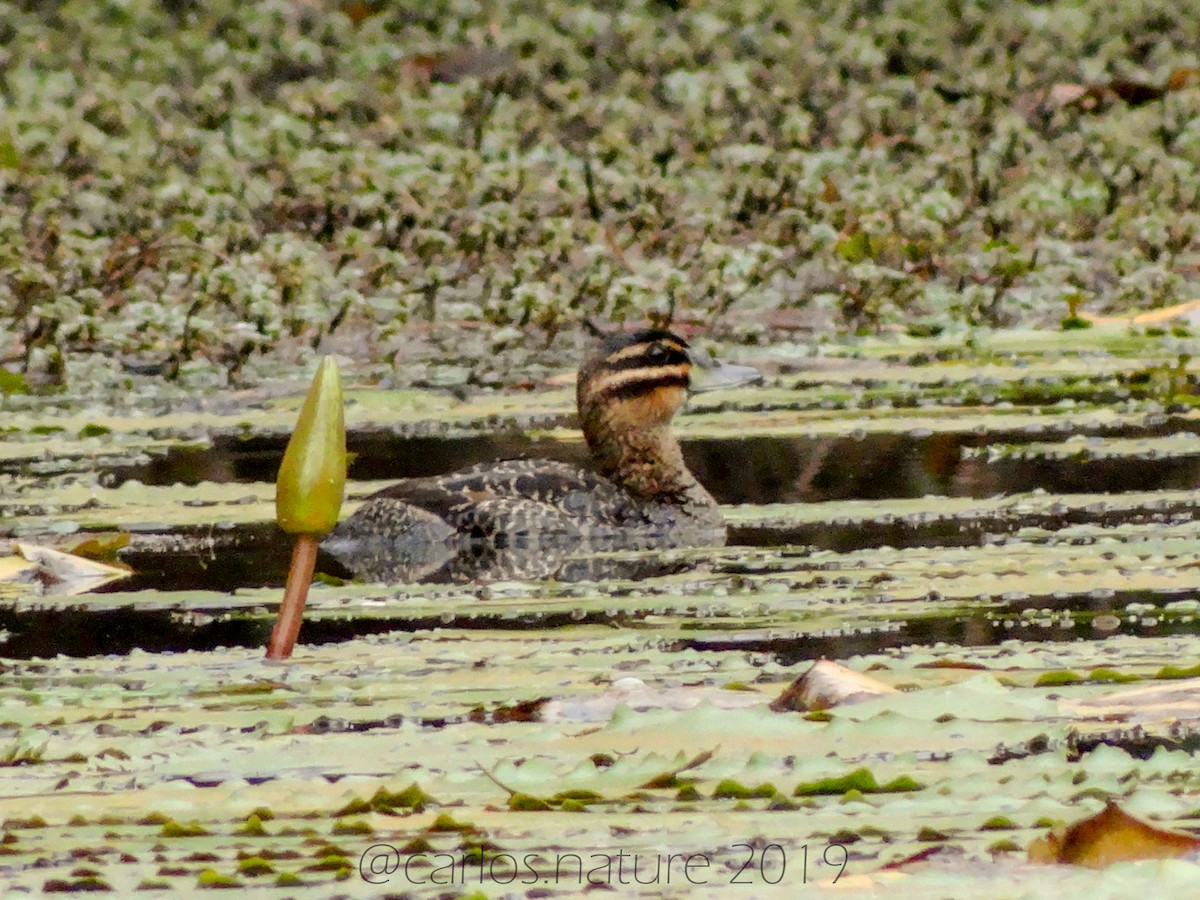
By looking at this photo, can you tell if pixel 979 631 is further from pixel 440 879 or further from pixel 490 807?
pixel 440 879

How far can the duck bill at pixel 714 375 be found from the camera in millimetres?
10070

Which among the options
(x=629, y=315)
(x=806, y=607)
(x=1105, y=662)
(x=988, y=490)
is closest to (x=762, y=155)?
(x=629, y=315)

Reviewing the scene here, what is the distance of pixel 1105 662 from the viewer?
5.61 m

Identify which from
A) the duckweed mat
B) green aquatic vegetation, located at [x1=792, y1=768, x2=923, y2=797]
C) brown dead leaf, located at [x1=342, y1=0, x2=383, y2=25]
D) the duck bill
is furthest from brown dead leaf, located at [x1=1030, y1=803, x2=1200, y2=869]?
brown dead leaf, located at [x1=342, y1=0, x2=383, y2=25]

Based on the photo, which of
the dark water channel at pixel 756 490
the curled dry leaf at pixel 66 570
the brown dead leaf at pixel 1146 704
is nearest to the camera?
the brown dead leaf at pixel 1146 704

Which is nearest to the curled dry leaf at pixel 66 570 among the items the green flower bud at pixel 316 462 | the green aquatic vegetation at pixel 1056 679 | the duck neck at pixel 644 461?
the duck neck at pixel 644 461

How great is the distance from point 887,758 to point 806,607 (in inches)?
89.2

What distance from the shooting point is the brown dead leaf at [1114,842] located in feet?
12.5

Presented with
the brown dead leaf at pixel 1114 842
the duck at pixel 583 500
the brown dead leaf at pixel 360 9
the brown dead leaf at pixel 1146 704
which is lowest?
the brown dead leaf at pixel 1114 842

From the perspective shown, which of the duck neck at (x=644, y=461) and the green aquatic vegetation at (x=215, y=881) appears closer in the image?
the green aquatic vegetation at (x=215, y=881)

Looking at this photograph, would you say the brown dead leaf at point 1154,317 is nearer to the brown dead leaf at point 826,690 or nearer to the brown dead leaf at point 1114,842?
the brown dead leaf at point 826,690

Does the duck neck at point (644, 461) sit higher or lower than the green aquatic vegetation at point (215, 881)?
higher

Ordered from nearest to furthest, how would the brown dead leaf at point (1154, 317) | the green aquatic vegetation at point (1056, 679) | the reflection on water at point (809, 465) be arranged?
the green aquatic vegetation at point (1056, 679), the reflection on water at point (809, 465), the brown dead leaf at point (1154, 317)

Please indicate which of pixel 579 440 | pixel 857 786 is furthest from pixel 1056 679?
pixel 579 440
